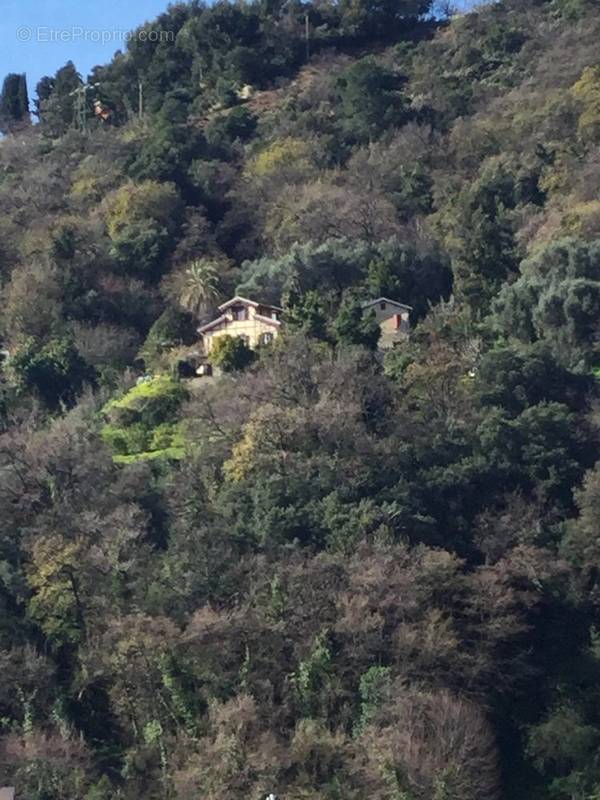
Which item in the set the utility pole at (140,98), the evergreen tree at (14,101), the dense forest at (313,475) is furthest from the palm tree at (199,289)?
the evergreen tree at (14,101)

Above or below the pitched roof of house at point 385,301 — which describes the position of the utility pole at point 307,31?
above

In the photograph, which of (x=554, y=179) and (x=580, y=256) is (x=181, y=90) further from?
(x=580, y=256)

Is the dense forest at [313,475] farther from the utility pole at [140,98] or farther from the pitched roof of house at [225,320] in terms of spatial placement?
the utility pole at [140,98]

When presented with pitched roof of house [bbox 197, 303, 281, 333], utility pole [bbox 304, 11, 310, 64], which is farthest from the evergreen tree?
pitched roof of house [bbox 197, 303, 281, 333]

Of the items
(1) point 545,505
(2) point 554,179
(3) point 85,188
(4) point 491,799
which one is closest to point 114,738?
(4) point 491,799

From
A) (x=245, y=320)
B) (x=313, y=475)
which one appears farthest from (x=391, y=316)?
(x=313, y=475)

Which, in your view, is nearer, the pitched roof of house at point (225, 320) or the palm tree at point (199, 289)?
the pitched roof of house at point (225, 320)
